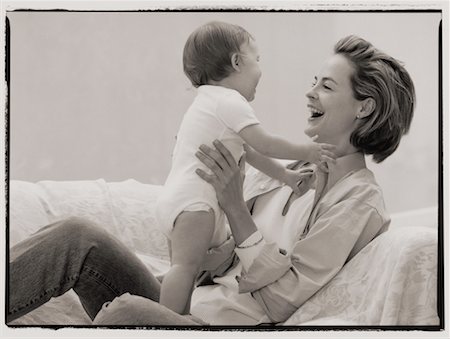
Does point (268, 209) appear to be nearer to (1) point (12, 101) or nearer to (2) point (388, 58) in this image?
(2) point (388, 58)

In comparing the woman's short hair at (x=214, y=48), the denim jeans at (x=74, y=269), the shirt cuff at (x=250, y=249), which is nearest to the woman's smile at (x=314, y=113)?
the woman's short hair at (x=214, y=48)

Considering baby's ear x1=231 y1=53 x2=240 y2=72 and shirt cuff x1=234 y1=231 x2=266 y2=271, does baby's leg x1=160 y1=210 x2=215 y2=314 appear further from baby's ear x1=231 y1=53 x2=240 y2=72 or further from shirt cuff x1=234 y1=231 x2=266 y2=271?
baby's ear x1=231 y1=53 x2=240 y2=72

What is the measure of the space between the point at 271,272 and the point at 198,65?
0.50m

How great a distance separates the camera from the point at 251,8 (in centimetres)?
173

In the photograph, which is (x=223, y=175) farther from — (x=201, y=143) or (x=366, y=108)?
(x=366, y=108)

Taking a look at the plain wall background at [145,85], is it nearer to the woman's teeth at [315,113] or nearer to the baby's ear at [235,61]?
the baby's ear at [235,61]

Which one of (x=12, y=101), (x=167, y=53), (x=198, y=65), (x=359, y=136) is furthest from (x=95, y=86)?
(x=359, y=136)

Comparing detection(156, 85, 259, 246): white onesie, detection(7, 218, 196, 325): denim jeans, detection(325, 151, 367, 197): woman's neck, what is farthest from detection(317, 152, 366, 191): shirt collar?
detection(7, 218, 196, 325): denim jeans

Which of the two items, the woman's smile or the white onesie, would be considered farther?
the woman's smile

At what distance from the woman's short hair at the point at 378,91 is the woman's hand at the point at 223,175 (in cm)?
30

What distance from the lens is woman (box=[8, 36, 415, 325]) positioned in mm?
1569

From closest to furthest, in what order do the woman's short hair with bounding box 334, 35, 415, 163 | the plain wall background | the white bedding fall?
the white bedding → the woman's short hair with bounding box 334, 35, 415, 163 → the plain wall background

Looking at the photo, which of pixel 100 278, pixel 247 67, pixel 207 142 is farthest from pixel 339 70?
pixel 100 278

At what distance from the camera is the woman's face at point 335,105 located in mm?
1696
